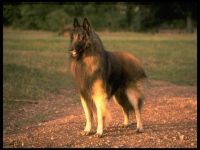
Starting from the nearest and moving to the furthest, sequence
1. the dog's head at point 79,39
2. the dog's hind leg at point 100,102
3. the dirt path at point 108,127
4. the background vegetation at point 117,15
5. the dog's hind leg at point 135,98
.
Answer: the dirt path at point 108,127 < the dog's head at point 79,39 < the dog's hind leg at point 100,102 < the dog's hind leg at point 135,98 < the background vegetation at point 117,15

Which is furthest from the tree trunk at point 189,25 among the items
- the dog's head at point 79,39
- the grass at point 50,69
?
the dog's head at point 79,39

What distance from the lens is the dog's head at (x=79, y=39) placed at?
9742mm

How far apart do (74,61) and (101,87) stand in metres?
→ 0.72

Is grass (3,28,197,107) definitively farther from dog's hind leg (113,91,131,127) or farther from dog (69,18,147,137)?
dog (69,18,147,137)

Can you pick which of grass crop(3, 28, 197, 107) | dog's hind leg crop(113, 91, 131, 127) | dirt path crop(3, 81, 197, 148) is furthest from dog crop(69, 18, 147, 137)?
grass crop(3, 28, 197, 107)

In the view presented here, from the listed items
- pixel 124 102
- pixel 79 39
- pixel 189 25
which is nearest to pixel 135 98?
pixel 124 102

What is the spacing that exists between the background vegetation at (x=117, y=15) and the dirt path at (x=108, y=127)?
45.2 meters

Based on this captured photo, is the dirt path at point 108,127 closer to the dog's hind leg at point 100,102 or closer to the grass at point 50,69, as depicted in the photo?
the dog's hind leg at point 100,102

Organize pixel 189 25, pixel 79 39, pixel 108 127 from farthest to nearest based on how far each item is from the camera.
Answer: pixel 189 25 < pixel 108 127 < pixel 79 39

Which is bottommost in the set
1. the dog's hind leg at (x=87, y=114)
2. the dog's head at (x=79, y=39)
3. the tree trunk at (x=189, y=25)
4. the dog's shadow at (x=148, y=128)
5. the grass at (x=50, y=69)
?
the grass at (x=50, y=69)

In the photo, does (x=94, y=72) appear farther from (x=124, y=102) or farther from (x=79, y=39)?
(x=124, y=102)

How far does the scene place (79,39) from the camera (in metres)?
9.75

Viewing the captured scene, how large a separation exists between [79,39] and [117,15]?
55.4 metres

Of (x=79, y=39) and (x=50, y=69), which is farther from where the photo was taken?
(x=50, y=69)
